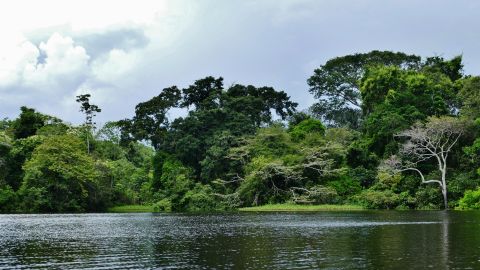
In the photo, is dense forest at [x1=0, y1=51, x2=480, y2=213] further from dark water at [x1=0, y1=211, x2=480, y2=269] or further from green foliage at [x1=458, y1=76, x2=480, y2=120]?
dark water at [x1=0, y1=211, x2=480, y2=269]

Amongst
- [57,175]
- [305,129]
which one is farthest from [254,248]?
[305,129]

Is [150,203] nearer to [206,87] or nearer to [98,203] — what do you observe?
[98,203]

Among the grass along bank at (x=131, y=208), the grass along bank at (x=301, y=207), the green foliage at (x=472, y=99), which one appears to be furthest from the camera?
the grass along bank at (x=131, y=208)

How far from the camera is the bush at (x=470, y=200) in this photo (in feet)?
185

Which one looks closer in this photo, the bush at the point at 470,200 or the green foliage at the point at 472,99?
the bush at the point at 470,200

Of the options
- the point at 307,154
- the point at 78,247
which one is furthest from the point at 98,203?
the point at 78,247

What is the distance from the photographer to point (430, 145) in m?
63.2

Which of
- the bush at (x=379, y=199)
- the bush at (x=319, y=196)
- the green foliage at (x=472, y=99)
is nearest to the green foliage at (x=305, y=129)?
the bush at (x=319, y=196)

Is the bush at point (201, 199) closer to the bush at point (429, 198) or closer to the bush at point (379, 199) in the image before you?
the bush at point (379, 199)

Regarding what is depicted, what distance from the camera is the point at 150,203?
82.5 metres

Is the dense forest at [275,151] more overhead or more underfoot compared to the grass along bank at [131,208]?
more overhead

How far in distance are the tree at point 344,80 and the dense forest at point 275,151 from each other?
19cm

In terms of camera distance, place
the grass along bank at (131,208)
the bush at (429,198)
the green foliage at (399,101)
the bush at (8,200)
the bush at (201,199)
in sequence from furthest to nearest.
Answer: the grass along bank at (131,208)
the bush at (201,199)
the bush at (8,200)
the green foliage at (399,101)
the bush at (429,198)

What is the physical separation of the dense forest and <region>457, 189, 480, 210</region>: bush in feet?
0.35
